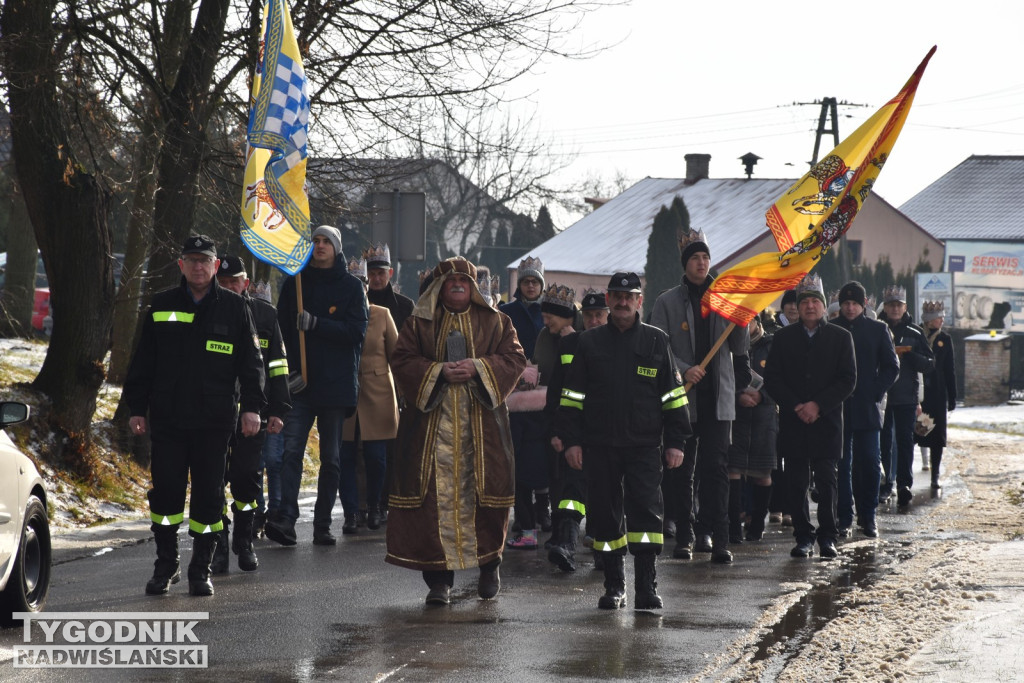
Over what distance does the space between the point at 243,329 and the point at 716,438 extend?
3.48 m

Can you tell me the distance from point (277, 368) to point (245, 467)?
0.67 metres

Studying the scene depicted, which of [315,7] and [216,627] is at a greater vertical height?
[315,7]

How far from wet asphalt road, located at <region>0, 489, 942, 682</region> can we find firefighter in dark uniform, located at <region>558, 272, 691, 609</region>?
0.37m

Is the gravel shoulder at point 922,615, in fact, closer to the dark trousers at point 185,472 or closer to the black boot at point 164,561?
the dark trousers at point 185,472

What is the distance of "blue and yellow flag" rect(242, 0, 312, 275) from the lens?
9.67 m

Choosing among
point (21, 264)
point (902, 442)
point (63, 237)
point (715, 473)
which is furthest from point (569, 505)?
point (21, 264)

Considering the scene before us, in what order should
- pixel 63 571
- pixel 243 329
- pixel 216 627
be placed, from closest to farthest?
pixel 216 627
pixel 243 329
pixel 63 571

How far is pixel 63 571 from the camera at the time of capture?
343 inches

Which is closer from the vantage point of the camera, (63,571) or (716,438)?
(63,571)

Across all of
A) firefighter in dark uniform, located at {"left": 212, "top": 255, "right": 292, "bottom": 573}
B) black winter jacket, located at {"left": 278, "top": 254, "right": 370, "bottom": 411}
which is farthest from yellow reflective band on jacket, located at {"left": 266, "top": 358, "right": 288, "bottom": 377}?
black winter jacket, located at {"left": 278, "top": 254, "right": 370, "bottom": 411}

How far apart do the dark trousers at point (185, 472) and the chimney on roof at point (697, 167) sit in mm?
54381

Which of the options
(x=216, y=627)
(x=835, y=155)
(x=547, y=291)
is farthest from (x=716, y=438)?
(x=216, y=627)

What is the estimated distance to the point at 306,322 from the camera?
978cm

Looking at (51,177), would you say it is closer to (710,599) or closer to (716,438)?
(716,438)
